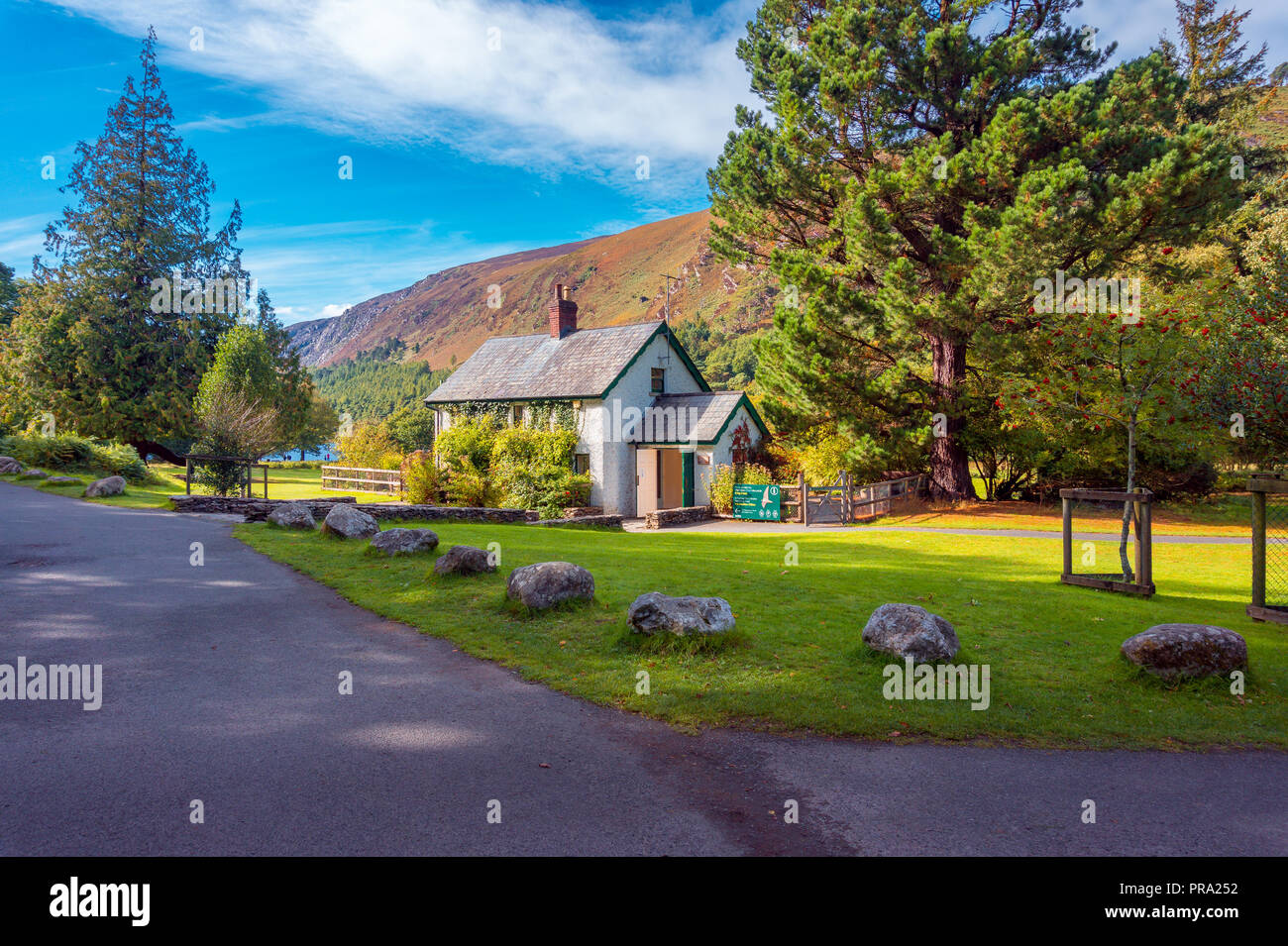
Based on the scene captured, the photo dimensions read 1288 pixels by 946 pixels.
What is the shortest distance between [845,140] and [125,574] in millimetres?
27098

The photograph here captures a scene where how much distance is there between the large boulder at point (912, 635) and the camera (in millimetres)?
7449

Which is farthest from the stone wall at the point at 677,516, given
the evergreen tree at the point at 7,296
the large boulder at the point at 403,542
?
the evergreen tree at the point at 7,296

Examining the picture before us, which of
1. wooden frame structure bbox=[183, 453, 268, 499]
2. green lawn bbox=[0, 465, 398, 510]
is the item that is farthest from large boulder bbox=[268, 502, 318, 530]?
wooden frame structure bbox=[183, 453, 268, 499]

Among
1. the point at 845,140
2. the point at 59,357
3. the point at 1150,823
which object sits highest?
the point at 845,140

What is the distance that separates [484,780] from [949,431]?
87.8ft

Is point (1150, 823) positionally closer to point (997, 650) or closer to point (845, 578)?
point (997, 650)

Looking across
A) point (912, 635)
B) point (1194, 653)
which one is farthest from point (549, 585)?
point (1194, 653)

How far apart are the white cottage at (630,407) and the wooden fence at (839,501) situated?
4220 mm

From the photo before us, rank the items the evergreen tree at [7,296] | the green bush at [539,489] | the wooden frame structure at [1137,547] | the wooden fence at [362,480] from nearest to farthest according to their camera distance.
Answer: the wooden frame structure at [1137,547] → the green bush at [539,489] → the wooden fence at [362,480] → the evergreen tree at [7,296]

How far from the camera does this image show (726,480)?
97.0ft

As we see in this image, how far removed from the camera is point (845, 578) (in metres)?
12.9

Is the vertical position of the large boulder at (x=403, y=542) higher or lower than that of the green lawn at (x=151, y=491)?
lower

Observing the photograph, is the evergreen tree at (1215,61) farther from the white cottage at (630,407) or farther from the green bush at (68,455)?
the green bush at (68,455)
